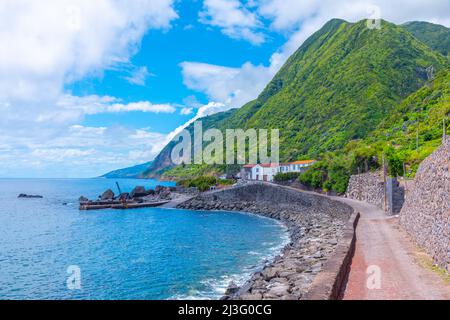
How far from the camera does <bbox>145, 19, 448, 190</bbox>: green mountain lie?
103 metres

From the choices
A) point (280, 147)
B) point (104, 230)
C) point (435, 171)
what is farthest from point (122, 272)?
point (280, 147)

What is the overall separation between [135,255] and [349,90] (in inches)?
4061

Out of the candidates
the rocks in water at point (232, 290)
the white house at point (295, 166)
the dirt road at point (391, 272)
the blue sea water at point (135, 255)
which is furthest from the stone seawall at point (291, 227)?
the white house at point (295, 166)

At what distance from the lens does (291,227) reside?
45969 mm

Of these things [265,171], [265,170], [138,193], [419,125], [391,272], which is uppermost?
[419,125]

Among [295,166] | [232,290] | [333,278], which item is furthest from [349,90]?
[333,278]

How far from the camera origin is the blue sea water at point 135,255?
77.7ft

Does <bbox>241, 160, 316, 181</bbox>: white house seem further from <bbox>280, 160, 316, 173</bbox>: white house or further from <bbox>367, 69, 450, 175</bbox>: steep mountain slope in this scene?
<bbox>367, 69, 450, 175</bbox>: steep mountain slope

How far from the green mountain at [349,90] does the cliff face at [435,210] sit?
65757 mm

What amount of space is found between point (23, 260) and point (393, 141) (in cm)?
5119

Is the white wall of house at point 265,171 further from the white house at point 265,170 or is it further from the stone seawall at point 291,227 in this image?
the stone seawall at point 291,227

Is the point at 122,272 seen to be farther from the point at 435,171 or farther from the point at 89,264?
the point at 435,171

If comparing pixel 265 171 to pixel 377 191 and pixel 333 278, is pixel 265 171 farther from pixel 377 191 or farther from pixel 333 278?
pixel 333 278

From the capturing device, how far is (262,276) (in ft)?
66.6
